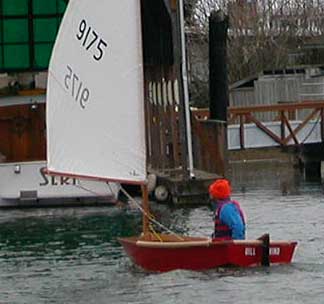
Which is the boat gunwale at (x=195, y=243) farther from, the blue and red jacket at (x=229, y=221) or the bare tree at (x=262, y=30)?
the bare tree at (x=262, y=30)

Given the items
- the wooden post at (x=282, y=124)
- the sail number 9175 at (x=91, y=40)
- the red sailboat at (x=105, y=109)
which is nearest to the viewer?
the red sailboat at (x=105, y=109)

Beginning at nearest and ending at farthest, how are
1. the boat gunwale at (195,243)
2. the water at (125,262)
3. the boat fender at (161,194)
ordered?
the water at (125,262), the boat gunwale at (195,243), the boat fender at (161,194)

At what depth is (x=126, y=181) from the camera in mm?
20797

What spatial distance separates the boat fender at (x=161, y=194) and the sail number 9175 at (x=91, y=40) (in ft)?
40.7

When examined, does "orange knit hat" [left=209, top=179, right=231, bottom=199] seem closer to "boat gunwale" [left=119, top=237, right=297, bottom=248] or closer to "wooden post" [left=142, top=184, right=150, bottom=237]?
"boat gunwale" [left=119, top=237, right=297, bottom=248]

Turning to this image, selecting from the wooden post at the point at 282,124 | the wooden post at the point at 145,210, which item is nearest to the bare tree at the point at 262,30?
the wooden post at the point at 282,124

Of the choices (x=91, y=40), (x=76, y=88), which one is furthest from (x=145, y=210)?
(x=91, y=40)

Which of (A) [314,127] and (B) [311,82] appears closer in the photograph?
(A) [314,127]

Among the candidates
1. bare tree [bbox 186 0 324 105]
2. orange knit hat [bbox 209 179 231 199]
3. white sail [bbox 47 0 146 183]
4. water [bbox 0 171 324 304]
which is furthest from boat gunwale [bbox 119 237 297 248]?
bare tree [bbox 186 0 324 105]

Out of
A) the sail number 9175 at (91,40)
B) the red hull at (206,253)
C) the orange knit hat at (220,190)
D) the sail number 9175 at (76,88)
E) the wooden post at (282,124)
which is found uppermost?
the sail number 9175 at (91,40)

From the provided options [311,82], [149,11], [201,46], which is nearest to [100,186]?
[149,11]

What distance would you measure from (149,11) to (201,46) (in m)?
34.4

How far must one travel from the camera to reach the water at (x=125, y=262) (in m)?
18.8

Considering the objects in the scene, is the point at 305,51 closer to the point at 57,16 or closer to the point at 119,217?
the point at 57,16
